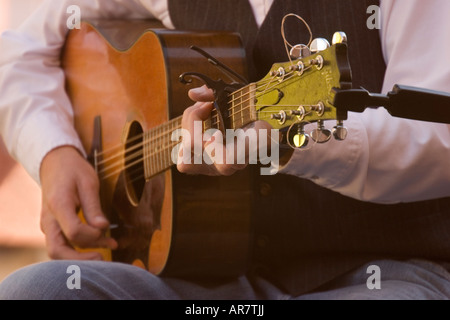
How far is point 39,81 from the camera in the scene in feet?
4.39

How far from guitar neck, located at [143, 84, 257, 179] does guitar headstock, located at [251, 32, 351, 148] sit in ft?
0.06

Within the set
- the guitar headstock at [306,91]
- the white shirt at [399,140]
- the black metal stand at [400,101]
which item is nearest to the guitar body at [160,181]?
the white shirt at [399,140]

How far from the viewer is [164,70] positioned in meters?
1.04

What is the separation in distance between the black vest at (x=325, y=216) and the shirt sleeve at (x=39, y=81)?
1.20 ft

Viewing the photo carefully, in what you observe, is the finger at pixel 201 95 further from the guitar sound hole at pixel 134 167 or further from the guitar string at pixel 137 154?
the guitar sound hole at pixel 134 167

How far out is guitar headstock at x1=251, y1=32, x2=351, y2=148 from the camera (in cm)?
62

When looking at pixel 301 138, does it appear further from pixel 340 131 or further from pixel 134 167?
pixel 134 167

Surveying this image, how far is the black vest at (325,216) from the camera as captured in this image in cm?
94

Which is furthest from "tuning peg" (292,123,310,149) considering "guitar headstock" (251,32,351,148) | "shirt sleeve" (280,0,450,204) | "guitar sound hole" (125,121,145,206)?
"guitar sound hole" (125,121,145,206)

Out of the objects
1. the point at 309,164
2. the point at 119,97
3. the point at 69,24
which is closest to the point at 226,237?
the point at 309,164

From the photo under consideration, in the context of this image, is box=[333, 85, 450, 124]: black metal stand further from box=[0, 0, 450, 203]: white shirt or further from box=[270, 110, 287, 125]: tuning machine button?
box=[0, 0, 450, 203]: white shirt

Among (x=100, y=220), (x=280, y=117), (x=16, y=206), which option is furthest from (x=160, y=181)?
(x=16, y=206)
